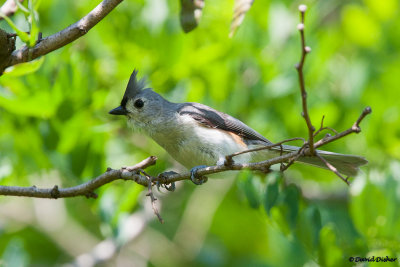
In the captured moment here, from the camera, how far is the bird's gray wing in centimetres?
355

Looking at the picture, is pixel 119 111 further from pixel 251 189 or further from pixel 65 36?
pixel 65 36

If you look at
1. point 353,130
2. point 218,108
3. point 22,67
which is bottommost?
point 353,130

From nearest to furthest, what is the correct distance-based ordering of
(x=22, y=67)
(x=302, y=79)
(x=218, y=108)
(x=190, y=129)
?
(x=302, y=79), (x=22, y=67), (x=190, y=129), (x=218, y=108)

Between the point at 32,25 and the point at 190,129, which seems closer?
Answer: the point at 32,25

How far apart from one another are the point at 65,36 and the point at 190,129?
1541 mm

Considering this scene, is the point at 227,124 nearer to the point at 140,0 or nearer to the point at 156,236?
the point at 140,0

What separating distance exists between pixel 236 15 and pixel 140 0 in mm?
1682

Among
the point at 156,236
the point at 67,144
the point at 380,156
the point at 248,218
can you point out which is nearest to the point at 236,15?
the point at 67,144

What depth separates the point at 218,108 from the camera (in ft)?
13.1

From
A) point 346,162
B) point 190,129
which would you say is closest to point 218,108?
point 190,129

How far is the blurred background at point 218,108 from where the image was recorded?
9.25 feet

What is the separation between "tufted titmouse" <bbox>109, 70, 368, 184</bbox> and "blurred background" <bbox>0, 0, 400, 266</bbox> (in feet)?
0.60

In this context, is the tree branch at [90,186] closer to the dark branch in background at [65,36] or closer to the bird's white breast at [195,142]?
the dark branch in background at [65,36]

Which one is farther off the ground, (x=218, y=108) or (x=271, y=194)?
(x=218, y=108)
